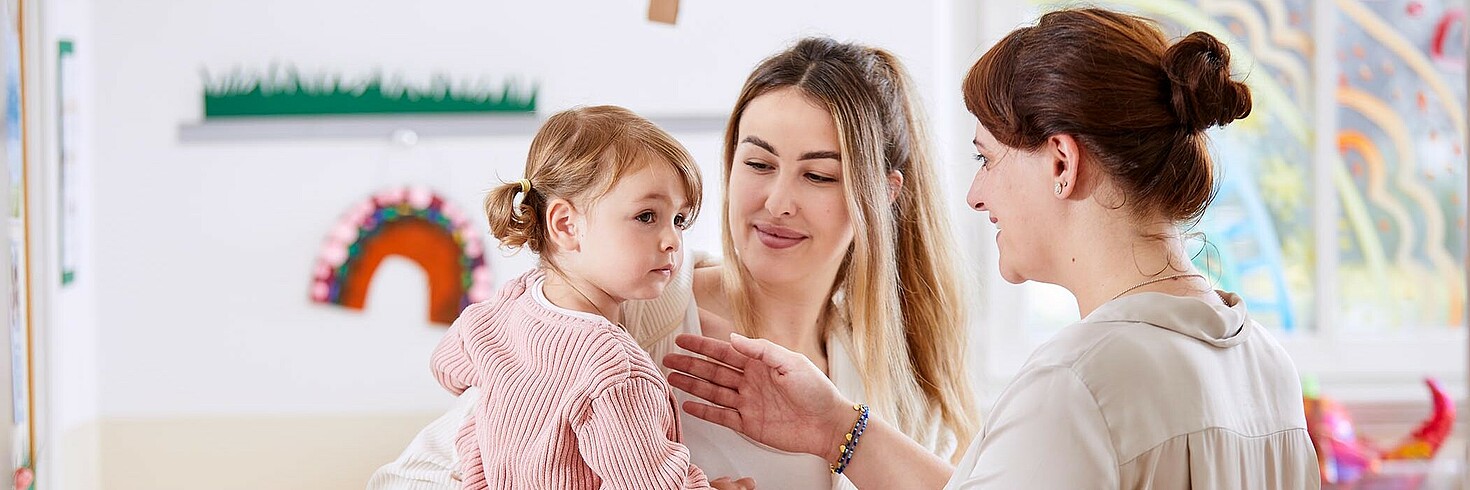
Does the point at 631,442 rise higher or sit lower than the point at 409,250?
higher

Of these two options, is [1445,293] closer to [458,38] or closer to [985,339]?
[985,339]

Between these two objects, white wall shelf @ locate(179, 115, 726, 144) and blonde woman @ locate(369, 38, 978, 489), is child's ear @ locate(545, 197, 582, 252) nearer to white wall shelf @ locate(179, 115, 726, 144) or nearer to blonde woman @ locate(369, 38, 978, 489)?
blonde woman @ locate(369, 38, 978, 489)

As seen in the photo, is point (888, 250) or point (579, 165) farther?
point (888, 250)

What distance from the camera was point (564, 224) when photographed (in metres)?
1.29

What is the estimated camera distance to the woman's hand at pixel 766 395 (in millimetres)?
1367

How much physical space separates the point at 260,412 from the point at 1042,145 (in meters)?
2.02

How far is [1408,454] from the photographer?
2596 mm

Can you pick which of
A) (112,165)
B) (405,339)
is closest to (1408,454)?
(405,339)

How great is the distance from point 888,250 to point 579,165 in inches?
Answer: 19.8

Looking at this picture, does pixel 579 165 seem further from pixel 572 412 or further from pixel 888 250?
pixel 888 250

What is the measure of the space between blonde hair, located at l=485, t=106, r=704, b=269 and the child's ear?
0.03 feet

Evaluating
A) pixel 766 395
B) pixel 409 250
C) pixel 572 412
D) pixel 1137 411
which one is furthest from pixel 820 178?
pixel 409 250

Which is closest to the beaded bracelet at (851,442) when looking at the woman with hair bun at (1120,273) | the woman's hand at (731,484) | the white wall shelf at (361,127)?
the woman's hand at (731,484)

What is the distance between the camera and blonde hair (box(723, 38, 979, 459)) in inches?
59.6
